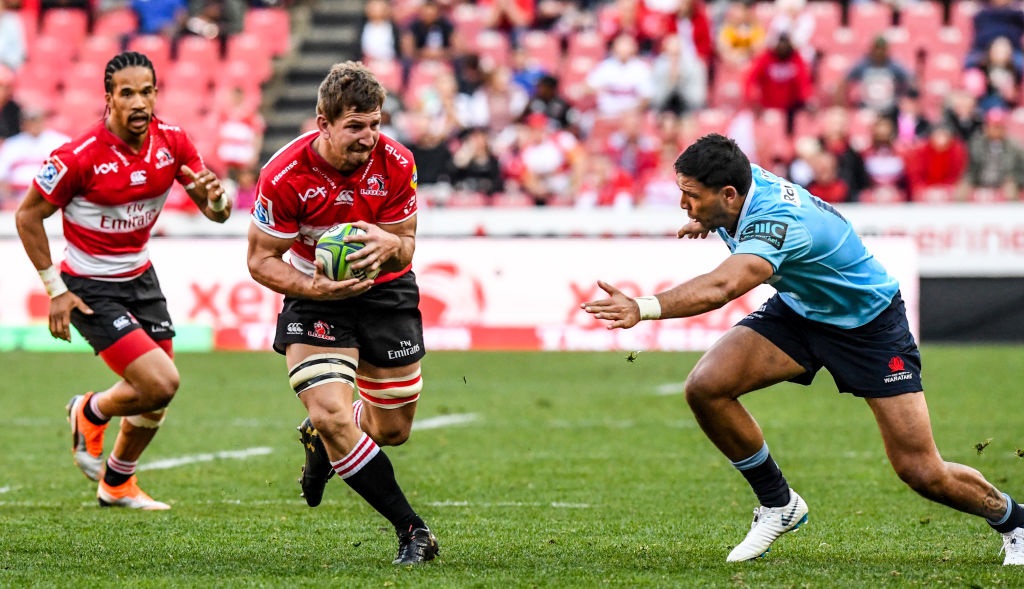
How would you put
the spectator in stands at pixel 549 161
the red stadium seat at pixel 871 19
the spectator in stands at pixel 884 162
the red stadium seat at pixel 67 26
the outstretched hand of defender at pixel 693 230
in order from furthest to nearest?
the red stadium seat at pixel 67 26, the red stadium seat at pixel 871 19, the spectator in stands at pixel 549 161, the spectator in stands at pixel 884 162, the outstretched hand of defender at pixel 693 230

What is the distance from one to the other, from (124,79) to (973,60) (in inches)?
593

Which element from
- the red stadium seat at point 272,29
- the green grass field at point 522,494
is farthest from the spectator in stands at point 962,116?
the red stadium seat at point 272,29

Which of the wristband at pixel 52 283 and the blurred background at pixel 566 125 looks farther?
the blurred background at pixel 566 125

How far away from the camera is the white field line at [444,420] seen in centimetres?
1263

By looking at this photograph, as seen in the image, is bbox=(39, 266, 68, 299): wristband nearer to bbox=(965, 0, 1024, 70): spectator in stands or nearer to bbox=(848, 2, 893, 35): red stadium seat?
bbox=(965, 0, 1024, 70): spectator in stands

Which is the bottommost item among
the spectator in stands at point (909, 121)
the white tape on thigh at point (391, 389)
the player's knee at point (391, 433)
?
the spectator in stands at point (909, 121)

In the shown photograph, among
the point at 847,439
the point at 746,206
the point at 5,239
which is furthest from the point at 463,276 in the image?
the point at 746,206

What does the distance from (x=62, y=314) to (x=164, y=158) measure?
3.46 feet

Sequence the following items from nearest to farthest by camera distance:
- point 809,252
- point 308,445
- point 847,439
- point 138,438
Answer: point 809,252
point 308,445
point 138,438
point 847,439

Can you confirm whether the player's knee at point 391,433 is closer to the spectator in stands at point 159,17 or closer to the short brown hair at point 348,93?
the short brown hair at point 348,93

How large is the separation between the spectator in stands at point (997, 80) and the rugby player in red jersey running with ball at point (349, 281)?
47.4 ft

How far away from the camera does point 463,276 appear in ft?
57.3

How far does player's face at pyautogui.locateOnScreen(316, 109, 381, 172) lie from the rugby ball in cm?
33

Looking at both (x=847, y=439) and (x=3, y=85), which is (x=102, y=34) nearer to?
(x=3, y=85)
